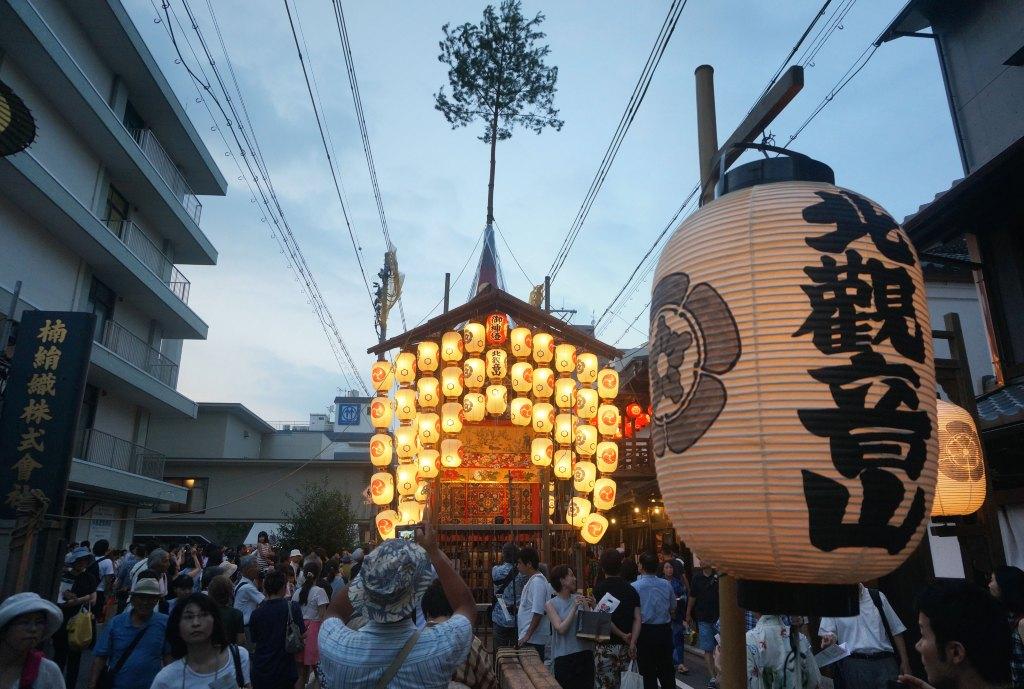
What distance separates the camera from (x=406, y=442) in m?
16.0

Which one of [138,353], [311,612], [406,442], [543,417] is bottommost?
[311,612]

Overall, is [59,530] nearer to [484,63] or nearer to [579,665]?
[579,665]

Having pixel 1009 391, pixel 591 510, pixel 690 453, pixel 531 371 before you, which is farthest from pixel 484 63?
pixel 690 453

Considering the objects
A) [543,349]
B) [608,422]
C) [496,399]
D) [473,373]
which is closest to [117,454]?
[473,373]

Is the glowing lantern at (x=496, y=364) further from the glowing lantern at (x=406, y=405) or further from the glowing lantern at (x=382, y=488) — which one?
the glowing lantern at (x=382, y=488)

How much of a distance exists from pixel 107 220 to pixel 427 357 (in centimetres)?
1168

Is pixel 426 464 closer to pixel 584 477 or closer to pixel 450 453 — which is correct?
pixel 450 453

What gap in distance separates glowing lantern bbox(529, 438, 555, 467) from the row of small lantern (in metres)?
0.03

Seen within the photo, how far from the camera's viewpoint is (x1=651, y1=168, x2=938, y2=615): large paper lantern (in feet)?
8.53

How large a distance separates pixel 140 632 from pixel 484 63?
17676mm

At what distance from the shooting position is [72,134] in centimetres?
1761

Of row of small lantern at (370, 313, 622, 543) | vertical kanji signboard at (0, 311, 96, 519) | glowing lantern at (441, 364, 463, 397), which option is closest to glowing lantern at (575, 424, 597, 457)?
row of small lantern at (370, 313, 622, 543)

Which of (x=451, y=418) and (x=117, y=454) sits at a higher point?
(x=451, y=418)

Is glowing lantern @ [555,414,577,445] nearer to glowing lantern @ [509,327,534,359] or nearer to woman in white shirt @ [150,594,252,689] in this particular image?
Result: glowing lantern @ [509,327,534,359]
